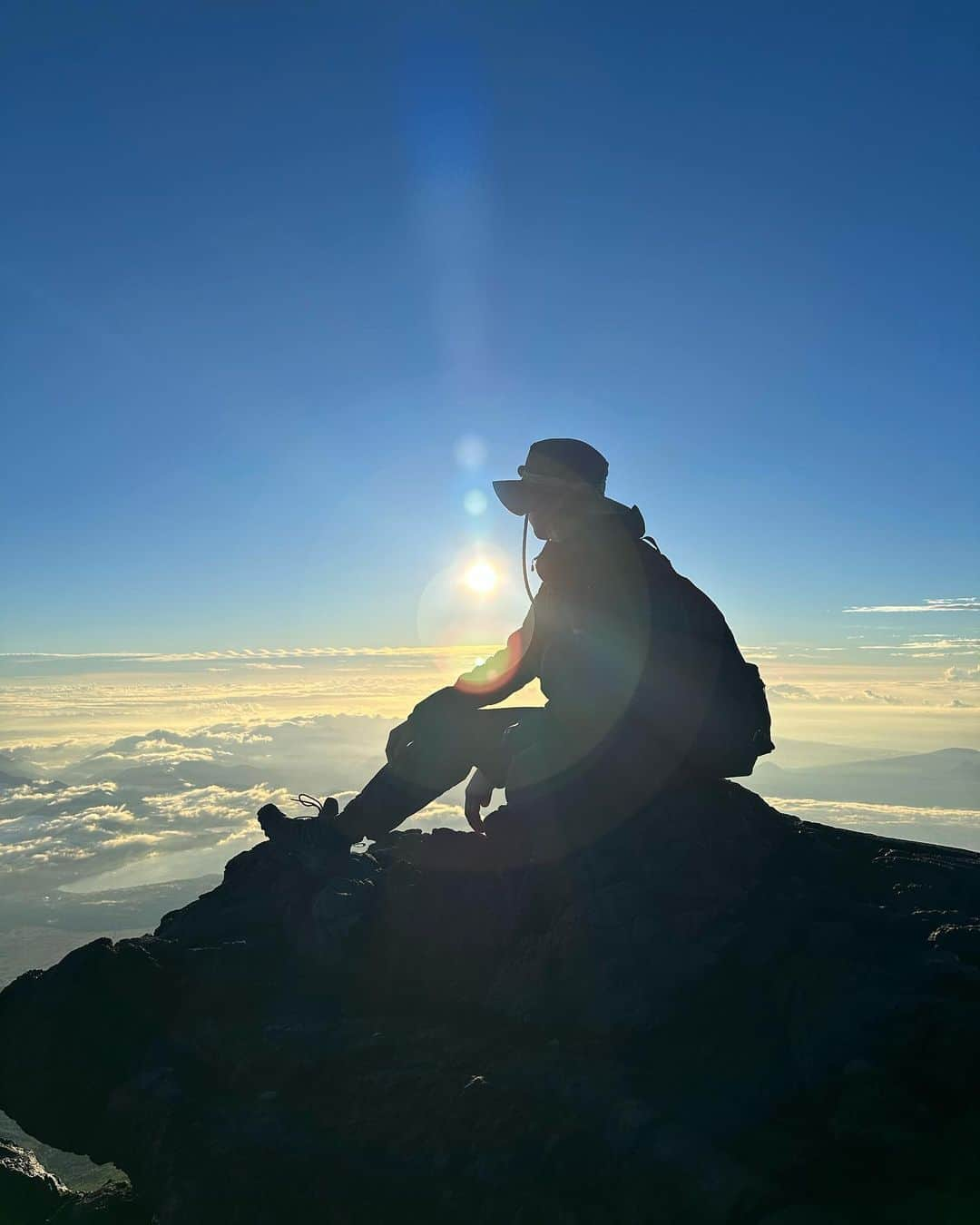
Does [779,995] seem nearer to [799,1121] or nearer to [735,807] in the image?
[799,1121]

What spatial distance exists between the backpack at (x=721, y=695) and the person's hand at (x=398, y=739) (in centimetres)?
260

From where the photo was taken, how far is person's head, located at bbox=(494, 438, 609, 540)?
705 cm

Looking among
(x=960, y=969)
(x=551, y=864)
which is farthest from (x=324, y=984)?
(x=960, y=969)

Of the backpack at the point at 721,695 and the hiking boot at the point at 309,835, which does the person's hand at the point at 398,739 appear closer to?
the hiking boot at the point at 309,835

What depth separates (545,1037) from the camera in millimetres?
5410

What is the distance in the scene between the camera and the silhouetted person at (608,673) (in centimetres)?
659

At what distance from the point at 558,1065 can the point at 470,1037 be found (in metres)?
0.87

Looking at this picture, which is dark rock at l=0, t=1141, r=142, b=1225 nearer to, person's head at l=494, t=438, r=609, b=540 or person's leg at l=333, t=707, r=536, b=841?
person's leg at l=333, t=707, r=536, b=841

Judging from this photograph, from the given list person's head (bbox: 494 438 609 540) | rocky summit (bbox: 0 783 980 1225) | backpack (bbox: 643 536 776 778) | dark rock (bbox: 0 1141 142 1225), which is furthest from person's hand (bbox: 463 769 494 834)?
dark rock (bbox: 0 1141 142 1225)

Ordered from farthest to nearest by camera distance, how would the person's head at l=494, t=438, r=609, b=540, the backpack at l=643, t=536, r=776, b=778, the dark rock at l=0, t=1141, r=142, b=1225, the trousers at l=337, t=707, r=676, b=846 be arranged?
1. the person's head at l=494, t=438, r=609, b=540
2. the backpack at l=643, t=536, r=776, b=778
3. the trousers at l=337, t=707, r=676, b=846
4. the dark rock at l=0, t=1141, r=142, b=1225

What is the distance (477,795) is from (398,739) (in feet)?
3.40

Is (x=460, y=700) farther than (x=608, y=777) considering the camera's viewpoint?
Yes

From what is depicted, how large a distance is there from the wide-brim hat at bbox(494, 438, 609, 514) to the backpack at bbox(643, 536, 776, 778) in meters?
0.85

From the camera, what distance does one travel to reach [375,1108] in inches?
202
